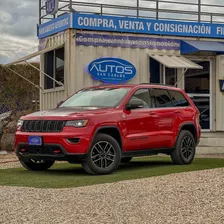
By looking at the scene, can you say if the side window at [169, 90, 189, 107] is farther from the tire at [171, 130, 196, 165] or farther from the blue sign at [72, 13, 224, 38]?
the blue sign at [72, 13, 224, 38]

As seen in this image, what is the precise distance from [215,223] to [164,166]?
→ 5844 mm

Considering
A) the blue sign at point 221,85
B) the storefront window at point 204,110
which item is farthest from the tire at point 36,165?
the blue sign at point 221,85

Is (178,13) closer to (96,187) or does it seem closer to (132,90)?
(132,90)

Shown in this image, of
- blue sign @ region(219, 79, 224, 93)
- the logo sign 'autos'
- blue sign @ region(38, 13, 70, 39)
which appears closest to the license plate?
blue sign @ region(38, 13, 70, 39)

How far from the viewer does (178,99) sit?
12.4 m

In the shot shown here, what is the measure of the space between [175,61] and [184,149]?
4.93 meters

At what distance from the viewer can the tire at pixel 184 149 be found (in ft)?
39.5

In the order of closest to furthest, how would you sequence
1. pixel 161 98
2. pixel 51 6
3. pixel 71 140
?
pixel 71 140 → pixel 161 98 → pixel 51 6

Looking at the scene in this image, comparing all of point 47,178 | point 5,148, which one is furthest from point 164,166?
point 5,148

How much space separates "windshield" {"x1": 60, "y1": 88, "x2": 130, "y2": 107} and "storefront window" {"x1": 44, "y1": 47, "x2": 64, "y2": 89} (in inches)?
202

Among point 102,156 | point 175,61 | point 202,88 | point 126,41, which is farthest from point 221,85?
point 102,156

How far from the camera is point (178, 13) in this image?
1797 centimetres

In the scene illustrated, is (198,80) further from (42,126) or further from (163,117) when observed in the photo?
(42,126)

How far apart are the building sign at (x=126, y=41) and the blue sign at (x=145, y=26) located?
7.8 inches
